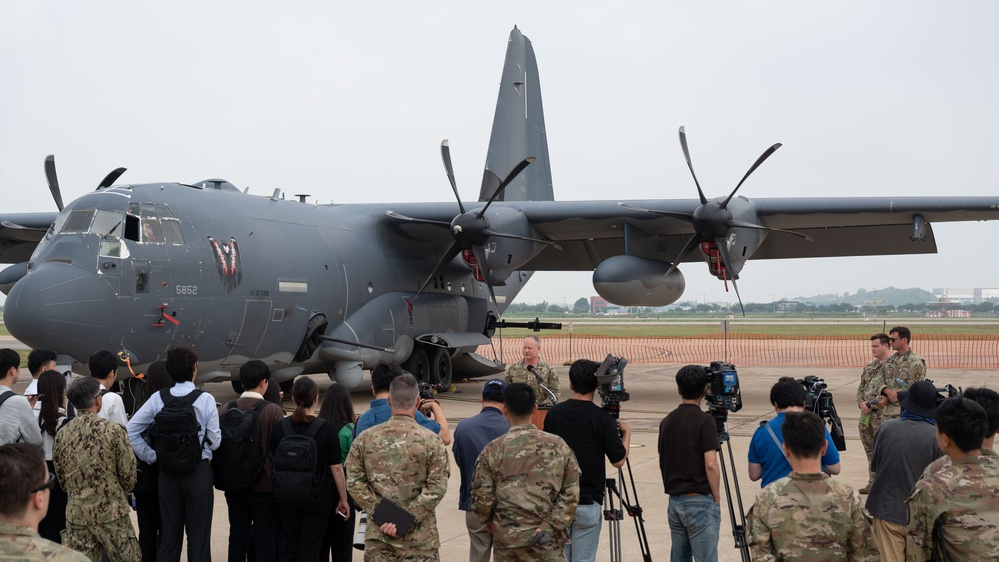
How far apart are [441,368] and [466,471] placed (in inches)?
524

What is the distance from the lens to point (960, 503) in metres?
3.79

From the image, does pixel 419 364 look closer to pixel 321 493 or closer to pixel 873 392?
pixel 873 392

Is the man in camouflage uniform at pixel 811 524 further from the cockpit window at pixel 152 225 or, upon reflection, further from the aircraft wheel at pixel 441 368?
the aircraft wheel at pixel 441 368

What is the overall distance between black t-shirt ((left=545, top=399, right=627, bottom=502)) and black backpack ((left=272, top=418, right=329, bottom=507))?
55.5 inches

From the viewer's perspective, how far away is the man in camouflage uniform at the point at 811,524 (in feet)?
12.4

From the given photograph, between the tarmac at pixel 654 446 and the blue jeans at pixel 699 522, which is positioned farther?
the tarmac at pixel 654 446

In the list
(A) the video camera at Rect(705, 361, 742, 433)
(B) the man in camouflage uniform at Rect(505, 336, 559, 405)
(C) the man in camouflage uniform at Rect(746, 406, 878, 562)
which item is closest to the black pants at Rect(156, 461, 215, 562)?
(A) the video camera at Rect(705, 361, 742, 433)

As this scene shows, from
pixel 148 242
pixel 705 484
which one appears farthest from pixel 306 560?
pixel 148 242

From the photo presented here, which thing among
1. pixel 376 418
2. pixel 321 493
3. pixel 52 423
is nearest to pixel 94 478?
pixel 52 423

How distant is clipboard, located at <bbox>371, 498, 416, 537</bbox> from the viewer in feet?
15.8

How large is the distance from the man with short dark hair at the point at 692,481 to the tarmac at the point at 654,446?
279 mm

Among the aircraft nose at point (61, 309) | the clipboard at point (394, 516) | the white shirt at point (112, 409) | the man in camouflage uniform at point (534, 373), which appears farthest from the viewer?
the aircraft nose at point (61, 309)

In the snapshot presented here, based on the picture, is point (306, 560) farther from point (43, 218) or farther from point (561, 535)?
point (43, 218)

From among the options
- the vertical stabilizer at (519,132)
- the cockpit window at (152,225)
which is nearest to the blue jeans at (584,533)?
the cockpit window at (152,225)
